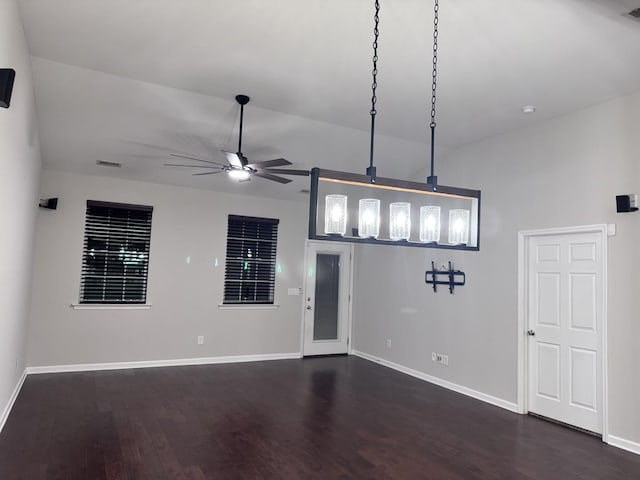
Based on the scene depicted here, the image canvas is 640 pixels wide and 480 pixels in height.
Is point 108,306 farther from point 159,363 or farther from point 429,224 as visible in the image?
point 429,224

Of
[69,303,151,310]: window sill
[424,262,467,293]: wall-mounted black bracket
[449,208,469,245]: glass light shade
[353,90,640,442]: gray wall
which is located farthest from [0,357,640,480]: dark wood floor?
[449,208,469,245]: glass light shade

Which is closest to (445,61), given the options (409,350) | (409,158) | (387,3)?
(387,3)

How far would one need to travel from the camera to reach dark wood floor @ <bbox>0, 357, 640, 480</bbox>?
3201 millimetres

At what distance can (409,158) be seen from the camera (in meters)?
6.08

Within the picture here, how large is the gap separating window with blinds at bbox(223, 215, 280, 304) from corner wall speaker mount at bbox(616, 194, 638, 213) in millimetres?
4939

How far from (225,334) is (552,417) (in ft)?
15.2

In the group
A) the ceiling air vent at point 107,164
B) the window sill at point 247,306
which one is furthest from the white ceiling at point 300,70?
the window sill at point 247,306

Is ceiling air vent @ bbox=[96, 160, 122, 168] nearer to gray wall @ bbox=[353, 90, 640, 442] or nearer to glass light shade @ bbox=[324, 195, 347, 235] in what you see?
gray wall @ bbox=[353, 90, 640, 442]

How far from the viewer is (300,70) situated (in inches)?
142

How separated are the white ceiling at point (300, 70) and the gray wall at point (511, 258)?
31 centimetres

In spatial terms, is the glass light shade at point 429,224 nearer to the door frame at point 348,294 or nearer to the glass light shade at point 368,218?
the glass light shade at point 368,218

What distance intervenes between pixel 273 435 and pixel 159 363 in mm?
3213

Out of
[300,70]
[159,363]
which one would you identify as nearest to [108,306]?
[159,363]

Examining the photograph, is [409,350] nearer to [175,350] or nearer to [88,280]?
[175,350]
